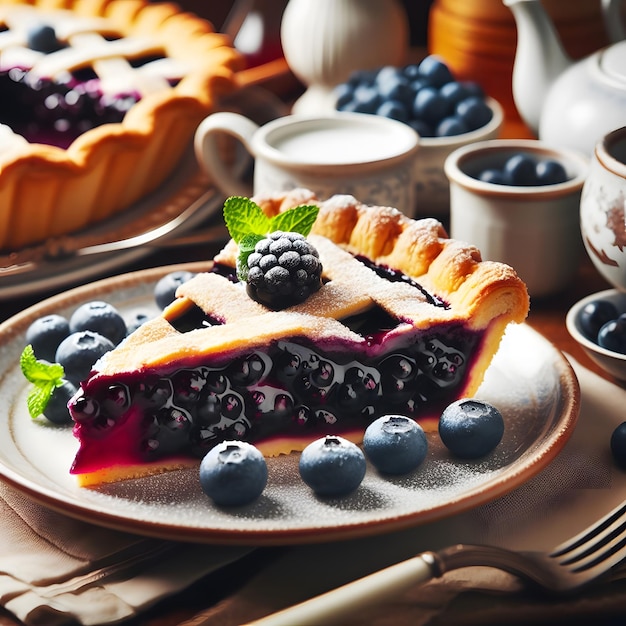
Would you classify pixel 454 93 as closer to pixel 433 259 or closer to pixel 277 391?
pixel 433 259

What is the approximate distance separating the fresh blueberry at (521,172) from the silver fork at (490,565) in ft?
2.27

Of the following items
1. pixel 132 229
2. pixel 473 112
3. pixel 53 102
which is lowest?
pixel 132 229

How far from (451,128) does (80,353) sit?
88 cm

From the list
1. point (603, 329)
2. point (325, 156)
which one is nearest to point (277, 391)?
point (603, 329)

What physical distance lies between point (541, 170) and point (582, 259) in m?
0.26

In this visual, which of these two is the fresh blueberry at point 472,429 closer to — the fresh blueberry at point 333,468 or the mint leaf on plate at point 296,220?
the fresh blueberry at point 333,468

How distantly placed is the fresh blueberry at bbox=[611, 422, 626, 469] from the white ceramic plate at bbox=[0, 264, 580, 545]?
0.21ft

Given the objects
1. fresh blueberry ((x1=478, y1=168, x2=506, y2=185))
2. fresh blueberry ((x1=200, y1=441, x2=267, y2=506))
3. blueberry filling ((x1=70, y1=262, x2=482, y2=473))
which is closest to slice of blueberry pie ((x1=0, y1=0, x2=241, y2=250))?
blueberry filling ((x1=70, y1=262, x2=482, y2=473))

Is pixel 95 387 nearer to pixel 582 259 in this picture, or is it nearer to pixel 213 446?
pixel 213 446

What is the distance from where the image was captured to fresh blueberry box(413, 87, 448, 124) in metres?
1.96

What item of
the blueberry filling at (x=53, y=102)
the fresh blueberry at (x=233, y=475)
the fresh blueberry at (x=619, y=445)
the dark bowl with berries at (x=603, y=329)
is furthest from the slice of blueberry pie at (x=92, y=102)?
the fresh blueberry at (x=619, y=445)

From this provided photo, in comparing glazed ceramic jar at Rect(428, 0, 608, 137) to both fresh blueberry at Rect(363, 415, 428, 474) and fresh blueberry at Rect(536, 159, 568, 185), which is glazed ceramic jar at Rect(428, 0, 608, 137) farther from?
fresh blueberry at Rect(363, 415, 428, 474)

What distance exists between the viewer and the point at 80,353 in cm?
140

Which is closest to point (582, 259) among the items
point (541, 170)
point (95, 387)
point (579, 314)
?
point (541, 170)
